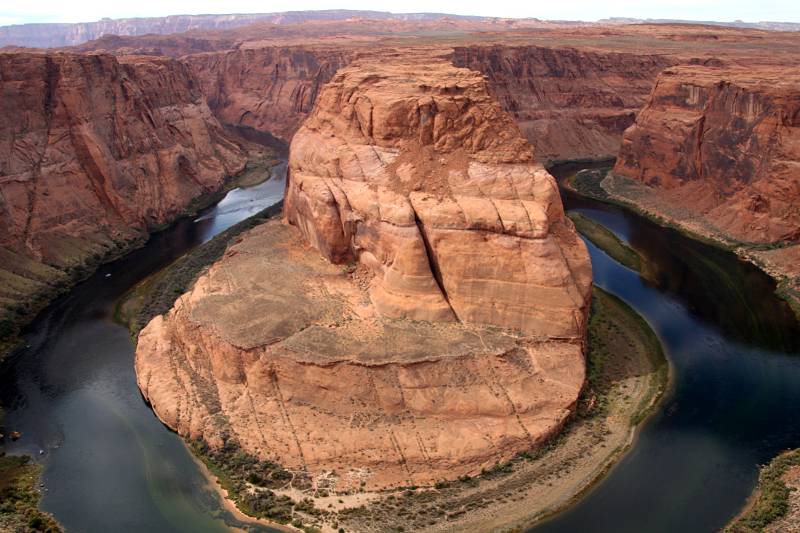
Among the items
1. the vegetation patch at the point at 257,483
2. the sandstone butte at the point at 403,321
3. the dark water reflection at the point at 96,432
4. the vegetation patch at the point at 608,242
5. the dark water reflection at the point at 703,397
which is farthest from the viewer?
the vegetation patch at the point at 608,242

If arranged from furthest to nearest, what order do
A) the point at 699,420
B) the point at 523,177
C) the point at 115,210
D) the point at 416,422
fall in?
the point at 115,210 → the point at 523,177 → the point at 699,420 → the point at 416,422

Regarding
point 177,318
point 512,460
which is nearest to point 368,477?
point 512,460

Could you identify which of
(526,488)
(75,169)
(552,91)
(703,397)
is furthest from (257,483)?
(552,91)

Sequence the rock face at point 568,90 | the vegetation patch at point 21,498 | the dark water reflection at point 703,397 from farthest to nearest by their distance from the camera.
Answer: the rock face at point 568,90, the dark water reflection at point 703,397, the vegetation patch at point 21,498

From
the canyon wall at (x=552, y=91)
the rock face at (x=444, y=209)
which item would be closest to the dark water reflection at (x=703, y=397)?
the rock face at (x=444, y=209)

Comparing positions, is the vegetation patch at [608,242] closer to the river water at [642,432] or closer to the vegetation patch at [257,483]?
the river water at [642,432]

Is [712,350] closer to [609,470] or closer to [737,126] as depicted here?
[609,470]
